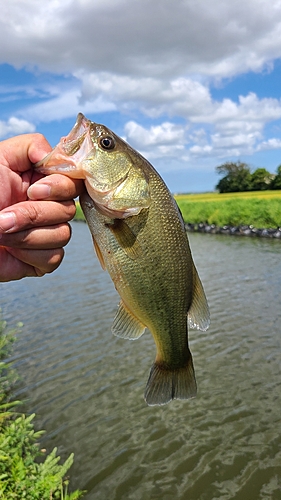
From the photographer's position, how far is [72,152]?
2467 millimetres

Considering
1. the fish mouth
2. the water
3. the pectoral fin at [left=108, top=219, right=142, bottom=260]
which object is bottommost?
the water

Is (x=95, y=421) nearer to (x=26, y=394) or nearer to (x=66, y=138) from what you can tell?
(x=26, y=394)

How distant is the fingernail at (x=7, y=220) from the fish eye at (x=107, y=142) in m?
0.67

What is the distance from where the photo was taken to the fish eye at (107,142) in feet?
8.32

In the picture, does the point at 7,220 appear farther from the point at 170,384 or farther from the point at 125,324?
the point at 170,384

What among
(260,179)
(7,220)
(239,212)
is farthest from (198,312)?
(260,179)

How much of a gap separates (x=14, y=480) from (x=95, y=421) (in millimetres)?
3491

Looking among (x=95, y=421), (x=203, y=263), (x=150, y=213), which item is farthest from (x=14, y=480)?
(x=203, y=263)

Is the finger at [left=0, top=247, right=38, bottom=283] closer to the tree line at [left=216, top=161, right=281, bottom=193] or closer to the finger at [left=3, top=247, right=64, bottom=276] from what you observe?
the finger at [left=3, top=247, right=64, bottom=276]

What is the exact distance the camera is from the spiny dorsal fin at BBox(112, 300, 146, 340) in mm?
2766

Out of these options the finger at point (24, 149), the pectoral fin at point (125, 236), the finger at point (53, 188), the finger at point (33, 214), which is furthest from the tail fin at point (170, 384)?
the finger at point (24, 149)

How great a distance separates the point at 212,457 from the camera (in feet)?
23.7

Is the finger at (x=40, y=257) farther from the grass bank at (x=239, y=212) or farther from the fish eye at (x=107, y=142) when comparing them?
the grass bank at (x=239, y=212)

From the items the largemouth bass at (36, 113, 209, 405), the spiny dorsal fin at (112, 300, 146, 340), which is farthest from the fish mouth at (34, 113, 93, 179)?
the spiny dorsal fin at (112, 300, 146, 340)
